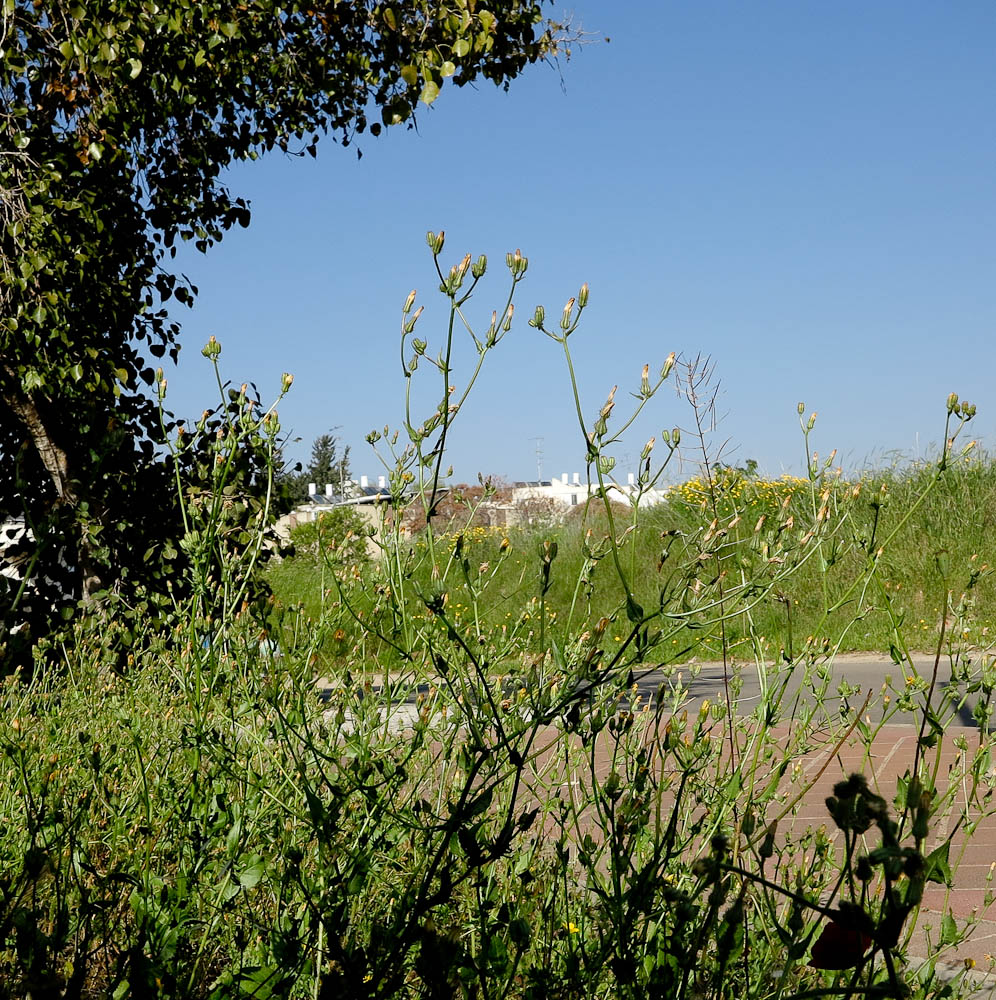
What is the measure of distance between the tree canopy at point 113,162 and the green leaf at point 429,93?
34 cm

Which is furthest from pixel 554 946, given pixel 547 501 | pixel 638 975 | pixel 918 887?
pixel 547 501

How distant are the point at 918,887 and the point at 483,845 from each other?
690 millimetres

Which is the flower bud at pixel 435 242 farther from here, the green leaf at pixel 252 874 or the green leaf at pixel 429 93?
the green leaf at pixel 429 93

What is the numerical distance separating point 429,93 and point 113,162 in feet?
6.01

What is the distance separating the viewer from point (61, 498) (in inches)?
205

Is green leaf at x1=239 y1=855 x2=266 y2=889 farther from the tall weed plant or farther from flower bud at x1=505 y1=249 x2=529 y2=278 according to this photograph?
flower bud at x1=505 y1=249 x2=529 y2=278

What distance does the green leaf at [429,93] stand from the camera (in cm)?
413

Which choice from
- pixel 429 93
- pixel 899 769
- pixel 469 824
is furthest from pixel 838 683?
pixel 469 824

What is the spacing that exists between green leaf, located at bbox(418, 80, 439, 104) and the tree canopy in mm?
335

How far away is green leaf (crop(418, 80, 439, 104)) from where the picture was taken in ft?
13.5

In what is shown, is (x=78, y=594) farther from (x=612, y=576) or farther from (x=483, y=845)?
(x=612, y=576)

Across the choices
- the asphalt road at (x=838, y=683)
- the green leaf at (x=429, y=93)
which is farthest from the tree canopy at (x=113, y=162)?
the asphalt road at (x=838, y=683)

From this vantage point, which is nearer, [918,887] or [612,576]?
[918,887]

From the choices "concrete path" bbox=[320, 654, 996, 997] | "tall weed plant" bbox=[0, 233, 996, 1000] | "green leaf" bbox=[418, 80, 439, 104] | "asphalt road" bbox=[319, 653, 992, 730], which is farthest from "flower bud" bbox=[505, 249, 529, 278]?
"asphalt road" bbox=[319, 653, 992, 730]
